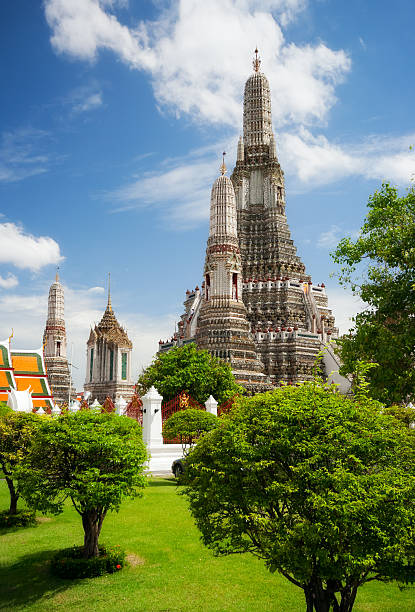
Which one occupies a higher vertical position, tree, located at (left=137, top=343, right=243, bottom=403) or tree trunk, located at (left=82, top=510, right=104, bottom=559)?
tree, located at (left=137, top=343, right=243, bottom=403)

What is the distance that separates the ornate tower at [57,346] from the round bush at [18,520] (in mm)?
44626

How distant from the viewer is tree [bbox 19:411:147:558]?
10.4 metres

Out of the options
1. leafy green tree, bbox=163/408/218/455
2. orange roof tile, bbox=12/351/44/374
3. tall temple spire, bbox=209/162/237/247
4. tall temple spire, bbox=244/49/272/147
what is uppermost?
tall temple spire, bbox=244/49/272/147

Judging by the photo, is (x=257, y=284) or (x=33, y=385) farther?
(x=257, y=284)

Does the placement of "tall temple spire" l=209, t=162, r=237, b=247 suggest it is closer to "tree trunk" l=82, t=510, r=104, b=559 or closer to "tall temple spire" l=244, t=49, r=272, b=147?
"tall temple spire" l=244, t=49, r=272, b=147

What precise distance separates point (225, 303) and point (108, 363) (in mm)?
25628

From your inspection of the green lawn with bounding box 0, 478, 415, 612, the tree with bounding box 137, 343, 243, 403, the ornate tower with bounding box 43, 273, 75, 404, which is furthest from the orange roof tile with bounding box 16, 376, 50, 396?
the ornate tower with bounding box 43, 273, 75, 404

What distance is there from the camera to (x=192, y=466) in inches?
305

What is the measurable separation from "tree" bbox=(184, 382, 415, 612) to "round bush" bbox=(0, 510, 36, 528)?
323 inches

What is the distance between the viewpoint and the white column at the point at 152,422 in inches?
869

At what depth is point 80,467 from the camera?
1059cm

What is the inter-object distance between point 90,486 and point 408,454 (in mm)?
5924

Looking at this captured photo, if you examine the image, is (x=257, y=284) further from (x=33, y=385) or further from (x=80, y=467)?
(x=80, y=467)

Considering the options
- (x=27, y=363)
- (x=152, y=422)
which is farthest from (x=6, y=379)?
(x=152, y=422)
